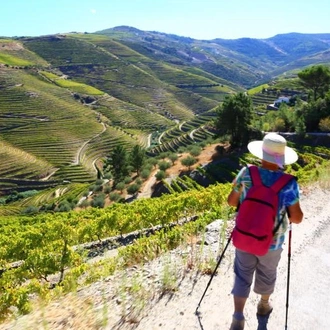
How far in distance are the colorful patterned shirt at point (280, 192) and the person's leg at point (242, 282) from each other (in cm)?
36

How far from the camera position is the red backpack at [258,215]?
14.3ft

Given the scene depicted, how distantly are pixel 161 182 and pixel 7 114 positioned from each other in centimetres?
10018

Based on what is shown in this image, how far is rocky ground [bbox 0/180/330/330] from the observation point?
5.04 meters

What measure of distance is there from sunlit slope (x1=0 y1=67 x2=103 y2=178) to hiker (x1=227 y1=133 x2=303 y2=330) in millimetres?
95259

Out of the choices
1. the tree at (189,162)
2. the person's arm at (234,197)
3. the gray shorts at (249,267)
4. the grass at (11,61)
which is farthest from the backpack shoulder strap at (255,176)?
the grass at (11,61)

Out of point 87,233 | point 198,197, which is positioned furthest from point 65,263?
point 198,197

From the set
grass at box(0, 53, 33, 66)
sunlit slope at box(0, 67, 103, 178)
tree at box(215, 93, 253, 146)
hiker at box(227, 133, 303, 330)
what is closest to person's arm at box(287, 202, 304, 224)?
hiker at box(227, 133, 303, 330)

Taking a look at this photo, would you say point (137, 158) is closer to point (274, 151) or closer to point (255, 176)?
point (274, 151)

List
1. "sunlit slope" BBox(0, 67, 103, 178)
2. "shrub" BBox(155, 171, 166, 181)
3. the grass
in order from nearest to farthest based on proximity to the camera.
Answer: "shrub" BBox(155, 171, 166, 181) < "sunlit slope" BBox(0, 67, 103, 178) < the grass

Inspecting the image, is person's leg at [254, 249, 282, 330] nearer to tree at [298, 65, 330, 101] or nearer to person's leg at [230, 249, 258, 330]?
person's leg at [230, 249, 258, 330]

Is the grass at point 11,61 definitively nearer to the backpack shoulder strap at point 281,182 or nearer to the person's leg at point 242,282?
the person's leg at point 242,282

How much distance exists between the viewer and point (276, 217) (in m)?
4.50

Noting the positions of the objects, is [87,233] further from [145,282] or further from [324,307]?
[324,307]

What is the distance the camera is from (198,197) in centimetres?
1588
